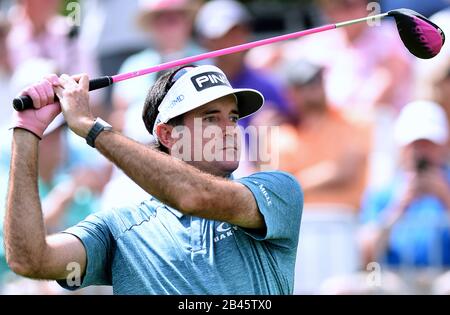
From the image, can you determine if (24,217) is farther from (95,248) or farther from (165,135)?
(165,135)

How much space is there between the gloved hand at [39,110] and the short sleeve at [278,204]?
89 centimetres

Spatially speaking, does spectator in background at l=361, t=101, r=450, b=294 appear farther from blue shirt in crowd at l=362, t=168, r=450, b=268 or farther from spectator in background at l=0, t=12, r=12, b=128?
spectator in background at l=0, t=12, r=12, b=128

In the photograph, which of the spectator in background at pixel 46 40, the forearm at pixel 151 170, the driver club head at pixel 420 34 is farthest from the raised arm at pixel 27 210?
the spectator in background at pixel 46 40

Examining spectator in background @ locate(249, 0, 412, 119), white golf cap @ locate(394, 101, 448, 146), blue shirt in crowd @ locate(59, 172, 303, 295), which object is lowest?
blue shirt in crowd @ locate(59, 172, 303, 295)

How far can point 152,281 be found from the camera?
14.8 feet

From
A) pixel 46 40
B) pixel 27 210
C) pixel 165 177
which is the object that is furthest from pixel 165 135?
pixel 46 40

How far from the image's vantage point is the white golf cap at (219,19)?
923 cm

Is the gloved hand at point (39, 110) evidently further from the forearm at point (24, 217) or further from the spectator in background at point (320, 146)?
the spectator in background at point (320, 146)

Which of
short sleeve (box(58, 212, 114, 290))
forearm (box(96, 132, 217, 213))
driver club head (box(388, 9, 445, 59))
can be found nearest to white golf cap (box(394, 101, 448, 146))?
driver club head (box(388, 9, 445, 59))

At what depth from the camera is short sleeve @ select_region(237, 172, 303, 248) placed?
4598mm

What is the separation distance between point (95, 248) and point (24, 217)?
371 millimetres

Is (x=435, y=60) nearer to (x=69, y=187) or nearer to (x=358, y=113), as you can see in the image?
(x=358, y=113)

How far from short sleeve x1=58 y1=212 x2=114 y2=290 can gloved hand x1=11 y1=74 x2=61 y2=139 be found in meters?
0.48
